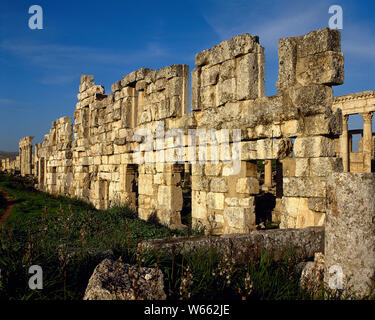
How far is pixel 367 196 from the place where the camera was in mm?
4039

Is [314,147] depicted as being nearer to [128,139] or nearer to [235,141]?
[235,141]

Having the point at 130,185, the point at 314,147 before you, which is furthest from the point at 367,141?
the point at 314,147

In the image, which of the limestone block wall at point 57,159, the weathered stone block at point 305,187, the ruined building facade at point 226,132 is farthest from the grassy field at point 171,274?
the limestone block wall at point 57,159

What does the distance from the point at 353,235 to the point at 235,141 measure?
4.69 metres

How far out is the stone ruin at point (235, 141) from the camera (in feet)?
22.6

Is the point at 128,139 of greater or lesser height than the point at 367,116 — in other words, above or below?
below

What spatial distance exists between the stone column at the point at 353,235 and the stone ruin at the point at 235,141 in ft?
0.05

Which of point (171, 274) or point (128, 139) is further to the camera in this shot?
point (128, 139)

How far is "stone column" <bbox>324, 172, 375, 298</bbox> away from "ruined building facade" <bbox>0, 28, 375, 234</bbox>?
2.72 metres

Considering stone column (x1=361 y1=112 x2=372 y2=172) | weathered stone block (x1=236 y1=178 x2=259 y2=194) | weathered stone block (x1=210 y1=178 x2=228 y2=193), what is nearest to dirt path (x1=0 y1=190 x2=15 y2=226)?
weathered stone block (x1=210 y1=178 x2=228 y2=193)

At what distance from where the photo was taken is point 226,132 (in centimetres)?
872

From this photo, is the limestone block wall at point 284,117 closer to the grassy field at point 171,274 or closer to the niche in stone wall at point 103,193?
the grassy field at point 171,274
